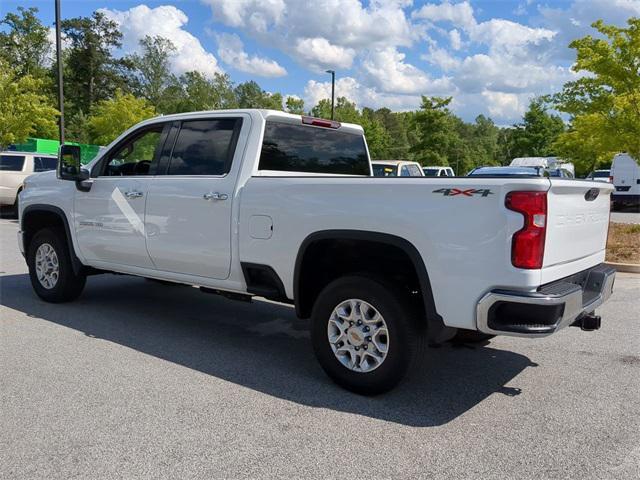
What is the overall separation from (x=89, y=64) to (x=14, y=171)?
2161 inches

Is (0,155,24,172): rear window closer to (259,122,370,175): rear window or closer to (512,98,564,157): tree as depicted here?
(259,122,370,175): rear window

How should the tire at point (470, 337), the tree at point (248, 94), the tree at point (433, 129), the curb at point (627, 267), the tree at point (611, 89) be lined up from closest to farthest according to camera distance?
the tire at point (470, 337)
the curb at point (627, 267)
the tree at point (611, 89)
the tree at point (433, 129)
the tree at point (248, 94)

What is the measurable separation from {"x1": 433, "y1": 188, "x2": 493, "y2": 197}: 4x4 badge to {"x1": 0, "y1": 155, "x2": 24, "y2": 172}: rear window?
15861 mm

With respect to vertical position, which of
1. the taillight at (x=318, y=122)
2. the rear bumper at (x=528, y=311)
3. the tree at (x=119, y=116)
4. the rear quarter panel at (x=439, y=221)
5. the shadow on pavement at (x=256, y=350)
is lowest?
the shadow on pavement at (x=256, y=350)

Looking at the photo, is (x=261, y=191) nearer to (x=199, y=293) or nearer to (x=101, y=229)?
(x=101, y=229)

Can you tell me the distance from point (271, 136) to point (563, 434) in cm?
316

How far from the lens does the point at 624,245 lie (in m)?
10.6

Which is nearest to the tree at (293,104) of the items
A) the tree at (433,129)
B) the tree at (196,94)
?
the tree at (433,129)

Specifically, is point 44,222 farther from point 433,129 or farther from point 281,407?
→ point 433,129

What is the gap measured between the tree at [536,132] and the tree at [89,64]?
44138mm

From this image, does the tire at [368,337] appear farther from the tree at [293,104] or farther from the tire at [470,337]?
A: the tree at [293,104]

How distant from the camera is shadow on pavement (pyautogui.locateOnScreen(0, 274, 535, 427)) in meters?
3.97

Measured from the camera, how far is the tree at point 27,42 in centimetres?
5428

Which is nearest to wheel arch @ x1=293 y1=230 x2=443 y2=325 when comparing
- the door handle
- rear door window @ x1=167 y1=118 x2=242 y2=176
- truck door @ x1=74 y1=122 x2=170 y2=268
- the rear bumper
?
the rear bumper
